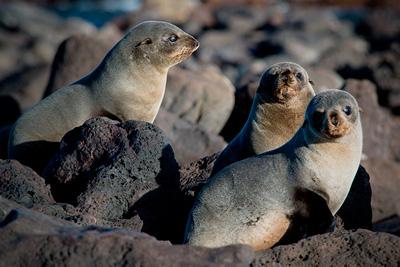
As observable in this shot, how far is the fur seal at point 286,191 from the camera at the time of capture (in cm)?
498

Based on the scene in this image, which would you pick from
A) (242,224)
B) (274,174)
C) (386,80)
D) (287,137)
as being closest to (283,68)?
(287,137)

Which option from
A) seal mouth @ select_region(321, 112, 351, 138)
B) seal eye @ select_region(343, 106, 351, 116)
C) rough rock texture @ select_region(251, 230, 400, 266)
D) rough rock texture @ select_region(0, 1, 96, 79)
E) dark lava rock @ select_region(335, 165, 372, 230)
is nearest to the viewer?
rough rock texture @ select_region(251, 230, 400, 266)

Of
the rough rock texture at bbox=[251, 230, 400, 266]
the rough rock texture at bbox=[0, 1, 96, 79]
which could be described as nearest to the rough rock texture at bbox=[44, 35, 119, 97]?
the rough rock texture at bbox=[251, 230, 400, 266]

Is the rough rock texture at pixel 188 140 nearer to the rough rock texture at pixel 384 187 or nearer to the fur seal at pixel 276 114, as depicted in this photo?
the fur seal at pixel 276 114

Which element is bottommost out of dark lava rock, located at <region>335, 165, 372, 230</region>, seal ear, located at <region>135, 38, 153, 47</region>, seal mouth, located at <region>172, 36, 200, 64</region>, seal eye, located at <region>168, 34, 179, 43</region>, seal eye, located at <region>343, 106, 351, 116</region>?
dark lava rock, located at <region>335, 165, 372, 230</region>

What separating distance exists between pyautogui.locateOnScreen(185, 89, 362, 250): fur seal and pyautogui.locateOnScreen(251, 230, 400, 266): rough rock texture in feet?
0.65

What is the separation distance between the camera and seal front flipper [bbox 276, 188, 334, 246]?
193 inches

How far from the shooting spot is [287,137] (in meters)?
6.43

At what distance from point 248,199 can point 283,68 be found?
202cm

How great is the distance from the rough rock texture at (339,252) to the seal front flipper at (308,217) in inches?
4.8

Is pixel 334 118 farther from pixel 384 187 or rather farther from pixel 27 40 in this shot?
pixel 27 40

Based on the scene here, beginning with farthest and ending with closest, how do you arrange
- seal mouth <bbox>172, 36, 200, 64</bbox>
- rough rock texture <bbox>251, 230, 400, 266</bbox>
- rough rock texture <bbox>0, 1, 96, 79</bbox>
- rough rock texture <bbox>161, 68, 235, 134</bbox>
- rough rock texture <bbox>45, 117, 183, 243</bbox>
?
rough rock texture <bbox>0, 1, 96, 79</bbox>
rough rock texture <bbox>161, 68, 235, 134</bbox>
seal mouth <bbox>172, 36, 200, 64</bbox>
rough rock texture <bbox>45, 117, 183, 243</bbox>
rough rock texture <bbox>251, 230, 400, 266</bbox>

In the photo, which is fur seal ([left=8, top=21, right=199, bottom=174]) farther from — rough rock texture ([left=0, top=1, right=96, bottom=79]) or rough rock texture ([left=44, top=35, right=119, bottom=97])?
rough rock texture ([left=0, top=1, right=96, bottom=79])

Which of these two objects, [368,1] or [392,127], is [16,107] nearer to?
[392,127]
